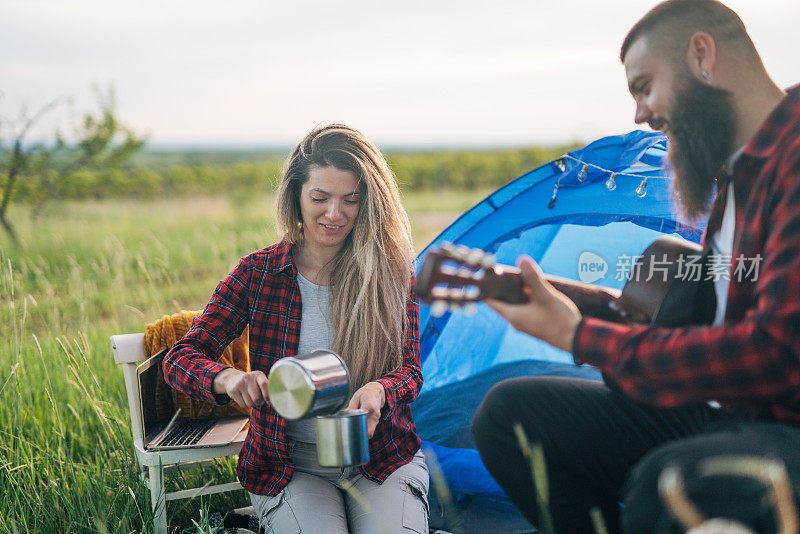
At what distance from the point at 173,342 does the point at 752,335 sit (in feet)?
6.30

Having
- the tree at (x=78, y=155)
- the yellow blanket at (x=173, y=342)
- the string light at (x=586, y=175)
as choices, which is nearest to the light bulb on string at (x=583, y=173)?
the string light at (x=586, y=175)

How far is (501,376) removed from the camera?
3.46m

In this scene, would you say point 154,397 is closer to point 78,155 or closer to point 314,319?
point 314,319

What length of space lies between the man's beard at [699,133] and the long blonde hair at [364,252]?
91cm

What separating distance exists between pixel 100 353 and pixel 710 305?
2.91m

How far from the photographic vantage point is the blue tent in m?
2.75

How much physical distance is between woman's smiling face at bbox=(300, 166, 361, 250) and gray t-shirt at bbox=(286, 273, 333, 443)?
0.16 m

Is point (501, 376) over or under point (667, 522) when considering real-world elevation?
under

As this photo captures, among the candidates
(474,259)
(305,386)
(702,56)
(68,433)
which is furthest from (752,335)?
(68,433)

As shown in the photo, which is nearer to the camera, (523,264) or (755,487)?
(755,487)

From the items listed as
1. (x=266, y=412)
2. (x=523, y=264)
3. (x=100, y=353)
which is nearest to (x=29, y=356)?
(x=100, y=353)

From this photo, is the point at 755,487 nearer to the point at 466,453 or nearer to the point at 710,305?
the point at 710,305

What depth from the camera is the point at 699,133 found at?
1.59m

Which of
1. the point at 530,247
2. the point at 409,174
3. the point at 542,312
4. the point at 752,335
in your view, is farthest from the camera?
the point at 409,174
